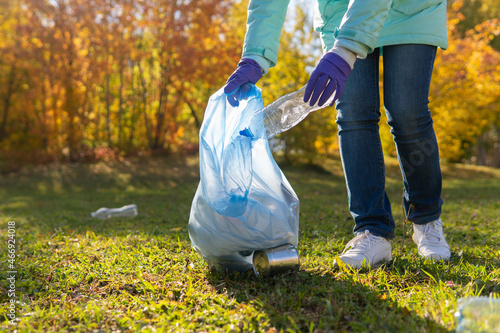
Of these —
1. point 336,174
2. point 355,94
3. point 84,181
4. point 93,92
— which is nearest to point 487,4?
point 336,174

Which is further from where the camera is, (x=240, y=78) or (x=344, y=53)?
(x=240, y=78)

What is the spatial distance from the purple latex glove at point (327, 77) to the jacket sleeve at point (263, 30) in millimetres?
413

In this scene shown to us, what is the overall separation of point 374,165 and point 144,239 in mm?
1509

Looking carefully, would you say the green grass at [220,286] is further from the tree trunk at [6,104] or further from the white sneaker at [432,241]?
the tree trunk at [6,104]

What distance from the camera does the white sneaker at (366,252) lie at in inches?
68.0

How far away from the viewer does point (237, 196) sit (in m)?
1.51

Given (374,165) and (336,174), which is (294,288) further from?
(336,174)

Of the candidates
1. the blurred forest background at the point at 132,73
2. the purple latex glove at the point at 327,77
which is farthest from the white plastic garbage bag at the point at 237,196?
the blurred forest background at the point at 132,73

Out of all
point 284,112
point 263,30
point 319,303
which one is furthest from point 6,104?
point 319,303

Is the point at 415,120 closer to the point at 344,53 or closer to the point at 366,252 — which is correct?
the point at 344,53

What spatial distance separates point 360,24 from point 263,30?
0.50m

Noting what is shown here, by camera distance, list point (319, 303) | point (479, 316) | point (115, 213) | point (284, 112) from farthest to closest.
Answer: point (115, 213) < point (284, 112) < point (319, 303) < point (479, 316)

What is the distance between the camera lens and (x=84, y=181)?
800 cm

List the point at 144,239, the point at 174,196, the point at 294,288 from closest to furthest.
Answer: the point at 294,288 < the point at 144,239 < the point at 174,196
